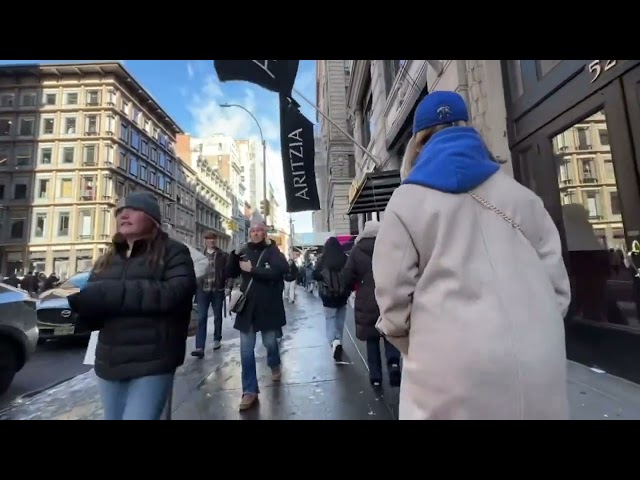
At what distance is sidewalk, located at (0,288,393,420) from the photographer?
3631 mm

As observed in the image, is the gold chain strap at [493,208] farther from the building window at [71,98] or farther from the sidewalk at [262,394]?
the building window at [71,98]

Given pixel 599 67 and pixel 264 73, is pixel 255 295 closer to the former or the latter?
pixel 599 67

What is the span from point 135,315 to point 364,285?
9.22 feet

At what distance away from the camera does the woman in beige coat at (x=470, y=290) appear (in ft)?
3.85

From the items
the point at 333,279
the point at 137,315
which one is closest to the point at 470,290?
the point at 137,315

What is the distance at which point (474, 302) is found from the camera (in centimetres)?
119

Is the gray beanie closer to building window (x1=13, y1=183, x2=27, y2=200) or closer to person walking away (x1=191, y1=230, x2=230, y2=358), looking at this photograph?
person walking away (x1=191, y1=230, x2=230, y2=358)

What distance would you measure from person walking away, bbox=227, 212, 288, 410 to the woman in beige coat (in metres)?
2.68

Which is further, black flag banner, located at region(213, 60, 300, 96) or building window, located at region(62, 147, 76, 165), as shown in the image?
building window, located at region(62, 147, 76, 165)

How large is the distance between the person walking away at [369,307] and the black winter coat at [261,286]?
0.90m

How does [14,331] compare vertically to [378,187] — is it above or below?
below

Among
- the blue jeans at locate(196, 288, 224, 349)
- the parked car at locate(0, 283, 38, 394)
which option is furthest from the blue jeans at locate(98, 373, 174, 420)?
the blue jeans at locate(196, 288, 224, 349)

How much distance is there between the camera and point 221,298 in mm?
6742
